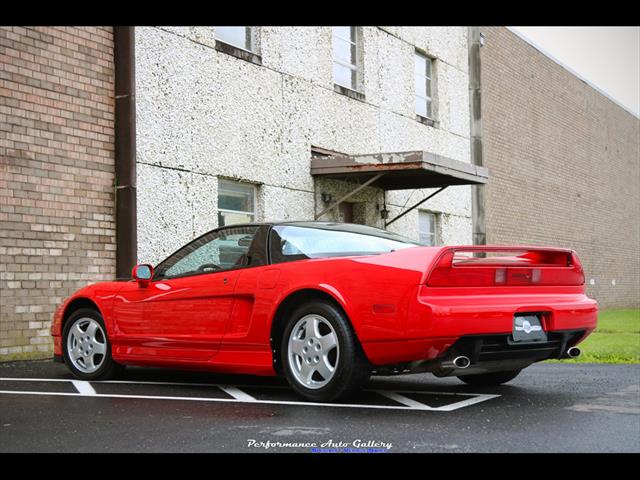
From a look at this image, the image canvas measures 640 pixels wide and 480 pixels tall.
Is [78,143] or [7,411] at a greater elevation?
[78,143]

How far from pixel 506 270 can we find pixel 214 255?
230 centimetres

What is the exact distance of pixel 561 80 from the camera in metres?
26.4

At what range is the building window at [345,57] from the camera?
15.9m

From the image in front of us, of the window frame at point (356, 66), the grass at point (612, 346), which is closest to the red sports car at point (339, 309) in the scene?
the grass at point (612, 346)

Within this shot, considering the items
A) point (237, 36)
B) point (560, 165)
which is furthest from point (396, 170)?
point (560, 165)

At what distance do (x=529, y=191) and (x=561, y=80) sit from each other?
16.6ft

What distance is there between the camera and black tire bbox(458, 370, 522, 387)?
7.10 metres

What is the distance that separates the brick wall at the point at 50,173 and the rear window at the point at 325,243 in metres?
4.44

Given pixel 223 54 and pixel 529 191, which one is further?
pixel 529 191

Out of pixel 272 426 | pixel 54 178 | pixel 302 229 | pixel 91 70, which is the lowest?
pixel 272 426

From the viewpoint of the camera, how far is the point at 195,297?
270 inches
